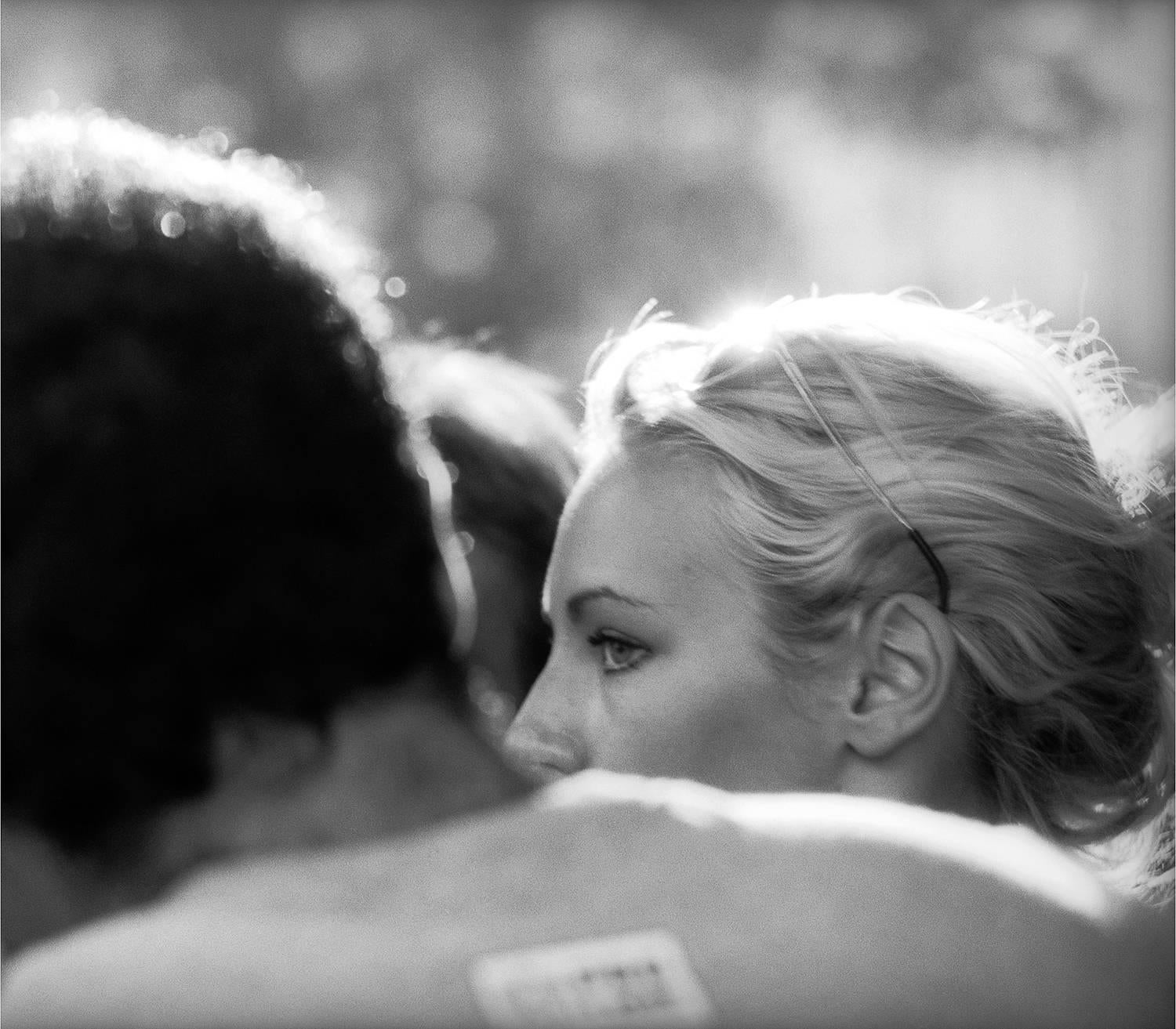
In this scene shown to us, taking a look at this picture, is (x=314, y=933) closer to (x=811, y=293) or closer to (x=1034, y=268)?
(x=811, y=293)

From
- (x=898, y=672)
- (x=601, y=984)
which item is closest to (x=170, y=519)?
(x=601, y=984)

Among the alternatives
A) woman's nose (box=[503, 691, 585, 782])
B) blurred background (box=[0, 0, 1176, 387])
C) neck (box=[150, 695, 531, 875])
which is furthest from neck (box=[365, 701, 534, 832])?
blurred background (box=[0, 0, 1176, 387])

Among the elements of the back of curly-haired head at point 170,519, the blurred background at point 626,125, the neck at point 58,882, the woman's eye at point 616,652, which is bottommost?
the neck at point 58,882

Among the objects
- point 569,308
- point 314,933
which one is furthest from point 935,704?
point 569,308

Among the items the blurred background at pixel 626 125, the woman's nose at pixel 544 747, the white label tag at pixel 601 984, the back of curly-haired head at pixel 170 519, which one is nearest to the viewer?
the white label tag at pixel 601 984

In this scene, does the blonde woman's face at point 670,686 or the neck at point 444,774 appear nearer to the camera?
the neck at point 444,774

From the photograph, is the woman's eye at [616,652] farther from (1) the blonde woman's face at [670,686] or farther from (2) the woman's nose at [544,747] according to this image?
(2) the woman's nose at [544,747]

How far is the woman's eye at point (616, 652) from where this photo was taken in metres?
2.49

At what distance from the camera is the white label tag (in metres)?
1.17

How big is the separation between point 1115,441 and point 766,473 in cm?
72

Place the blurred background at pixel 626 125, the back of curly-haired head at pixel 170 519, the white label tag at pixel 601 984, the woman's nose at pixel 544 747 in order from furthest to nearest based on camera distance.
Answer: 1. the blurred background at pixel 626 125
2. the woman's nose at pixel 544 747
3. the back of curly-haired head at pixel 170 519
4. the white label tag at pixel 601 984

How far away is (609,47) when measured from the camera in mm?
12383

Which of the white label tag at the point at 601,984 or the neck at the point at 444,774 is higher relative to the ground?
the neck at the point at 444,774

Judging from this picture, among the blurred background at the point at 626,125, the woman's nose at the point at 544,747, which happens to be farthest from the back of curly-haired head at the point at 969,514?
the blurred background at the point at 626,125
